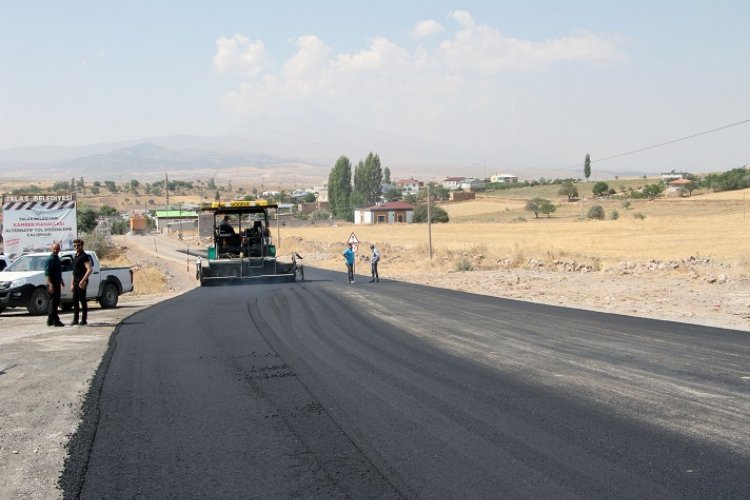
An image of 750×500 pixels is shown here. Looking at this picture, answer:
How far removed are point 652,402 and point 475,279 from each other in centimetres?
2450

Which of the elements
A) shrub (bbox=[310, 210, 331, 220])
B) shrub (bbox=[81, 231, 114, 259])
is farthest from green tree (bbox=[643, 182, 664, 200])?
shrub (bbox=[81, 231, 114, 259])

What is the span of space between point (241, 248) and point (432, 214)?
80279mm

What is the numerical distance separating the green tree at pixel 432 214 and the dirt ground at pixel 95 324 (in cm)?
7216

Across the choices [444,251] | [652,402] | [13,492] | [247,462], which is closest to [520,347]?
[652,402]

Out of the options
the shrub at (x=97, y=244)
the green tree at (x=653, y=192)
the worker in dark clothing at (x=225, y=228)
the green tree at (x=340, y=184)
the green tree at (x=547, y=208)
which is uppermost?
the green tree at (x=340, y=184)

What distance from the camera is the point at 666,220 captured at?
8275cm

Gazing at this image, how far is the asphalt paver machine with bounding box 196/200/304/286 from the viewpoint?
31.3 m

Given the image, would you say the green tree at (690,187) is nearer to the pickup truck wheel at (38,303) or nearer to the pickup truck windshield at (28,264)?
the pickup truck windshield at (28,264)

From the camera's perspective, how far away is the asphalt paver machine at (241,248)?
31.3m

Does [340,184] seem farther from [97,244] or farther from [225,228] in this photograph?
[225,228]

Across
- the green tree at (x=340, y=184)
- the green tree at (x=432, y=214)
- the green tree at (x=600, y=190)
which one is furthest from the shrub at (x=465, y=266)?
the green tree at (x=340, y=184)

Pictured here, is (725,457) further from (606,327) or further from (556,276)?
(556,276)

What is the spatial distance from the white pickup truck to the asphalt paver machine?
598 cm

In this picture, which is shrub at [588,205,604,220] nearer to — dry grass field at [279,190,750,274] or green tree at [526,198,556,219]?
dry grass field at [279,190,750,274]
